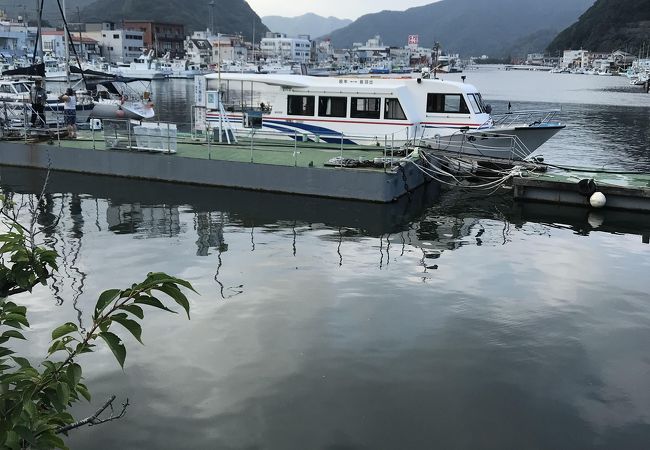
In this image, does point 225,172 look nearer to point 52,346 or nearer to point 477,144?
point 477,144

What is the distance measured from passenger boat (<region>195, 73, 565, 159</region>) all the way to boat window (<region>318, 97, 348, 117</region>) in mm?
44

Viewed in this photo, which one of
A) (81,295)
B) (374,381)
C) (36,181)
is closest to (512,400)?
(374,381)

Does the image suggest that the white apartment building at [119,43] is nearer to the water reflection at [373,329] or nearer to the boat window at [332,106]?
the boat window at [332,106]

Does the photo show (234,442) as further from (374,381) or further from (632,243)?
(632,243)

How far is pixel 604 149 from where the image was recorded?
139 feet

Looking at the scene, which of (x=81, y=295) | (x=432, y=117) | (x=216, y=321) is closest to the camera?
(x=216, y=321)

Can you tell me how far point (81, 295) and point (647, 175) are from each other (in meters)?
22.6

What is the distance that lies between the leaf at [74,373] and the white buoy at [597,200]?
2176 centimetres

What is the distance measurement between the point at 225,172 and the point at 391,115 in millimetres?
7956

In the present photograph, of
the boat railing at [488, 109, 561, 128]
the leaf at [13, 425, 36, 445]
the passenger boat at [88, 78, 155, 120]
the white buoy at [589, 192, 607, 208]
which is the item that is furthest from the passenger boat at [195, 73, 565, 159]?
the leaf at [13, 425, 36, 445]

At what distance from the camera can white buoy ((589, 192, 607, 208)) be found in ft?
71.7

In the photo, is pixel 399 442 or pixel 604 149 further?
pixel 604 149

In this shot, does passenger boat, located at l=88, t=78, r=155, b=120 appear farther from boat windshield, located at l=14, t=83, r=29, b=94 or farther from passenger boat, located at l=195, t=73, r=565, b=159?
passenger boat, located at l=195, t=73, r=565, b=159

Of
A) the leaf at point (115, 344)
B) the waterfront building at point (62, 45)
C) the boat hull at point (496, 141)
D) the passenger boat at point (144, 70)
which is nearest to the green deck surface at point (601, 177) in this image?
the boat hull at point (496, 141)
